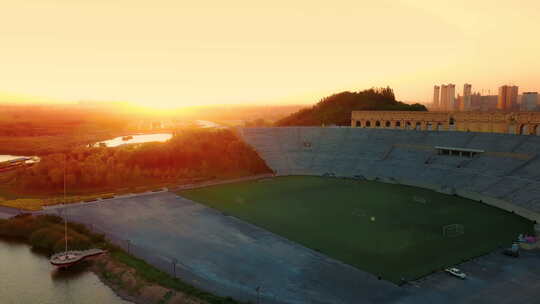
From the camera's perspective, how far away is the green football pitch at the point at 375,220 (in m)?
25.0

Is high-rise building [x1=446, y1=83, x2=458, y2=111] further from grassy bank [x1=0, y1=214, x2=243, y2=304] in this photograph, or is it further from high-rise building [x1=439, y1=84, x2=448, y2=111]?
grassy bank [x1=0, y1=214, x2=243, y2=304]

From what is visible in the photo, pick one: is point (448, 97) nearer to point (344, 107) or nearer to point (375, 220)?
point (344, 107)

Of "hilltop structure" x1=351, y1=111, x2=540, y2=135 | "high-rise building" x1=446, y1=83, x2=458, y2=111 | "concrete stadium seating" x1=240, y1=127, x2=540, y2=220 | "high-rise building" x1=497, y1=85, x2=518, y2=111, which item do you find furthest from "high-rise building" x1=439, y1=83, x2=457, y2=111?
"concrete stadium seating" x1=240, y1=127, x2=540, y2=220

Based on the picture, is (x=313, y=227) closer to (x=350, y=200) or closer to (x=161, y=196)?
(x=350, y=200)

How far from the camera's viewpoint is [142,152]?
55500 millimetres

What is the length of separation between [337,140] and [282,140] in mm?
8944

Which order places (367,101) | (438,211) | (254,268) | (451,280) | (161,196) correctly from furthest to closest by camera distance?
(367,101) → (161,196) → (438,211) → (254,268) → (451,280)

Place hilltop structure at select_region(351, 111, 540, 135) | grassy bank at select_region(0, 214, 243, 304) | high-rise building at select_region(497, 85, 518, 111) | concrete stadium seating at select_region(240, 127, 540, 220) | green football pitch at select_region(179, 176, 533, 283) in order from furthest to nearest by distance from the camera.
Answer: high-rise building at select_region(497, 85, 518, 111)
hilltop structure at select_region(351, 111, 540, 135)
concrete stadium seating at select_region(240, 127, 540, 220)
green football pitch at select_region(179, 176, 533, 283)
grassy bank at select_region(0, 214, 243, 304)

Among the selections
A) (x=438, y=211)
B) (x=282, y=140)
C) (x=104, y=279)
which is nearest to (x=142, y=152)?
(x=282, y=140)

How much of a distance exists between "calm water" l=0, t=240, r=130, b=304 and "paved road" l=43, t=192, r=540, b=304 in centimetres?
347

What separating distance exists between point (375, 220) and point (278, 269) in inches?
510

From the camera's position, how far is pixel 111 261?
81.5ft

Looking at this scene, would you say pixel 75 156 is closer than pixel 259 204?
No

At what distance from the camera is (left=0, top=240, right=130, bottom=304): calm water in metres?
21.1
